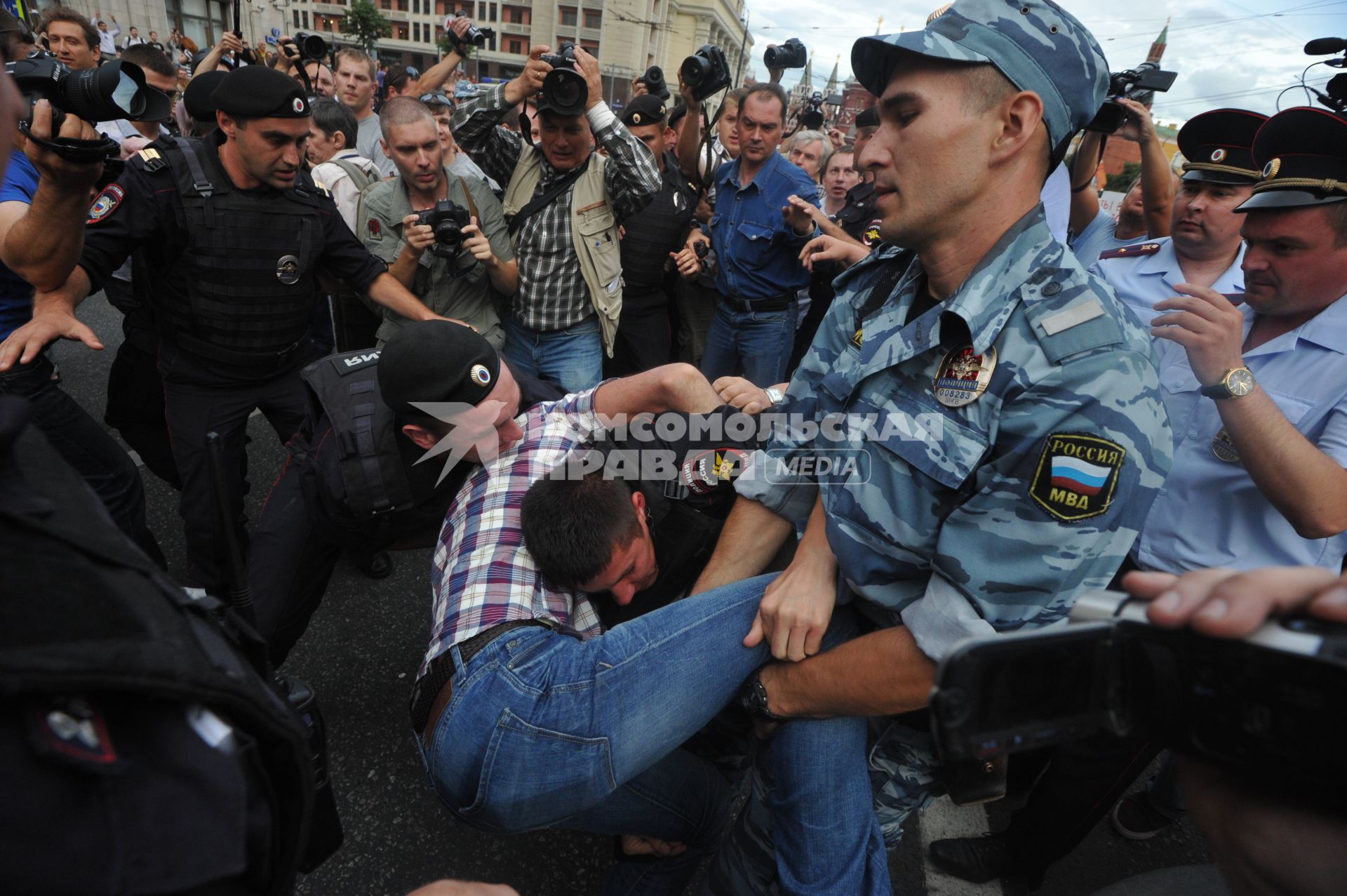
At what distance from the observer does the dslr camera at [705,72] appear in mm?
3912

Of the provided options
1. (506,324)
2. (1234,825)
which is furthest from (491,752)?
(506,324)

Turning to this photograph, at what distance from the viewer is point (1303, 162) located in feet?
5.63

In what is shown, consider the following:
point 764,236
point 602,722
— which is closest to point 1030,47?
Answer: point 602,722

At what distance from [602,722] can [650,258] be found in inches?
131

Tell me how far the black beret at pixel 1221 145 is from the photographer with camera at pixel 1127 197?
0.28m

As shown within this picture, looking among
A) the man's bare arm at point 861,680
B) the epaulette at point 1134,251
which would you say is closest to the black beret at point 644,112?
the epaulette at point 1134,251

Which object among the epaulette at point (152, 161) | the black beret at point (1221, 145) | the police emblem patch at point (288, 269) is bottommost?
the police emblem patch at point (288, 269)

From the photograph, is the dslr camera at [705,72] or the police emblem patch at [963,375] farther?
the dslr camera at [705,72]

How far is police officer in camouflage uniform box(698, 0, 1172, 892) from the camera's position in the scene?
1042 mm

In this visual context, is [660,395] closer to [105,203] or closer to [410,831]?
[410,831]

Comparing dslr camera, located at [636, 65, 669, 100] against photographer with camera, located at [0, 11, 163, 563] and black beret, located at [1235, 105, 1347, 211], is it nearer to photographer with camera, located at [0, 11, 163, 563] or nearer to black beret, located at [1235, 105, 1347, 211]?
photographer with camera, located at [0, 11, 163, 563]

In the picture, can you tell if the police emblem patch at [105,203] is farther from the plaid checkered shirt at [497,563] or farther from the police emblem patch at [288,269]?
the plaid checkered shirt at [497,563]

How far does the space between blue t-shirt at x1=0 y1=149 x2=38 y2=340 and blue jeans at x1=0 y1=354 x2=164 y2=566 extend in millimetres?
177

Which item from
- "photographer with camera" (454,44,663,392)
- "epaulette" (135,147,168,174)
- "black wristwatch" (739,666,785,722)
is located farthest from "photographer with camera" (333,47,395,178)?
"black wristwatch" (739,666,785,722)
